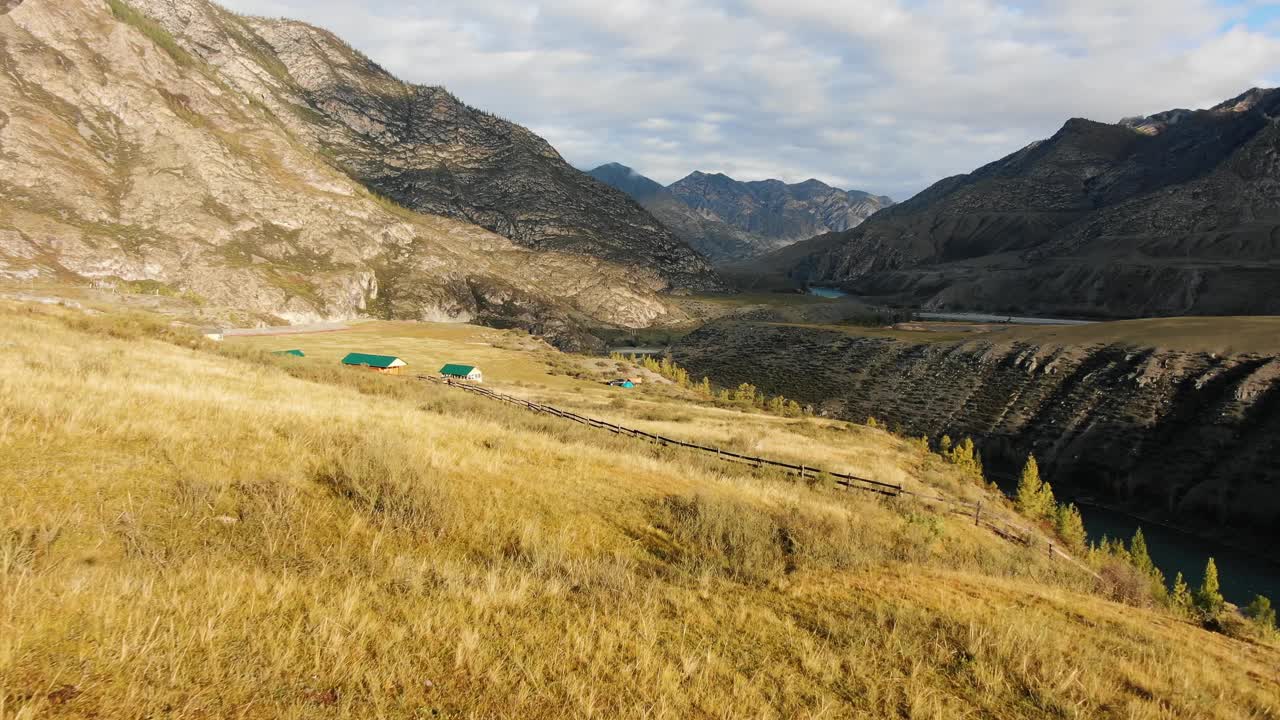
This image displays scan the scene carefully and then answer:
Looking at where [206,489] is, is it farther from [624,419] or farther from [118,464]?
[624,419]

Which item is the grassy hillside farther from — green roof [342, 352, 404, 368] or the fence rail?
green roof [342, 352, 404, 368]

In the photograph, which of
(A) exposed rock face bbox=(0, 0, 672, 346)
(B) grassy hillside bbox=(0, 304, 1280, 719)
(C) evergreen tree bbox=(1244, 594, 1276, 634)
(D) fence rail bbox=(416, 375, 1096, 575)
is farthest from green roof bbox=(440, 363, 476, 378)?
(A) exposed rock face bbox=(0, 0, 672, 346)

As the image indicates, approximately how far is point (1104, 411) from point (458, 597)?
91.8 meters

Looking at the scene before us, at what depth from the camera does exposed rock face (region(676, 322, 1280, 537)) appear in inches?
2382

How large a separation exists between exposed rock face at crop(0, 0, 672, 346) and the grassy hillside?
131 metres

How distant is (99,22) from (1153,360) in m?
261

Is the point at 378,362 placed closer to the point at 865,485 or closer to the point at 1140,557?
the point at 865,485

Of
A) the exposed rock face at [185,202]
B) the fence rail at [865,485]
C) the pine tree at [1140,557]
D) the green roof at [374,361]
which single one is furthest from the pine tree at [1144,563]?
the exposed rock face at [185,202]

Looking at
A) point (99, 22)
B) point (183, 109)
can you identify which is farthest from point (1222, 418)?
point (99, 22)

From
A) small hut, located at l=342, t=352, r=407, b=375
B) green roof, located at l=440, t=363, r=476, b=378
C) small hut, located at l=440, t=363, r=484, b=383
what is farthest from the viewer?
small hut, located at l=342, t=352, r=407, b=375

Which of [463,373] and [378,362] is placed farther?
[378,362]

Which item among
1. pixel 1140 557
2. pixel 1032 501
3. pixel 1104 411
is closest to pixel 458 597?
pixel 1140 557

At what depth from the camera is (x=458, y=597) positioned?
6.14 metres

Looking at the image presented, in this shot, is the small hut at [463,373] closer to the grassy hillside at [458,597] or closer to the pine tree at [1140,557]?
the grassy hillside at [458,597]
